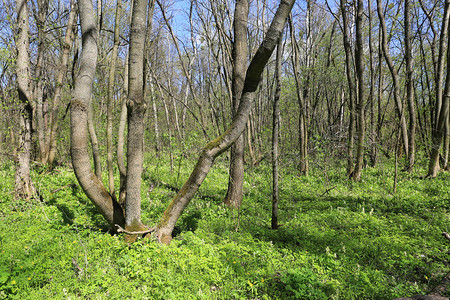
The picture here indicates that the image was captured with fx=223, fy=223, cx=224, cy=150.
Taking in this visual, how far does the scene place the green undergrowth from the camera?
9.57 feet

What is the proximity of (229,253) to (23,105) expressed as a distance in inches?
237

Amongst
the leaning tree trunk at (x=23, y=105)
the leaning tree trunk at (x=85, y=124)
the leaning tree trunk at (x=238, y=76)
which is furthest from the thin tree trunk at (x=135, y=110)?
the leaning tree trunk at (x=23, y=105)

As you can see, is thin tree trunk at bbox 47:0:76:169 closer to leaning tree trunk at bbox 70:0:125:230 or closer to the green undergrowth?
the green undergrowth

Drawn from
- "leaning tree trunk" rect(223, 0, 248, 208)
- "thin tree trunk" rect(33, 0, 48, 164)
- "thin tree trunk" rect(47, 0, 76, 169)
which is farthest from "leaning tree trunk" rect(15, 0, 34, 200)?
"leaning tree trunk" rect(223, 0, 248, 208)

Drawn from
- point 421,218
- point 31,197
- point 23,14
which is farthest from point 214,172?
point 23,14

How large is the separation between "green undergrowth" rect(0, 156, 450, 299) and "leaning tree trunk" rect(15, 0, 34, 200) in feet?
1.36

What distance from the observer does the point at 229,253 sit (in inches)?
147

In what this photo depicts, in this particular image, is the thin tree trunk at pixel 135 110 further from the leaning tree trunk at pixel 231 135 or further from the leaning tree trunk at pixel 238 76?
the leaning tree trunk at pixel 238 76

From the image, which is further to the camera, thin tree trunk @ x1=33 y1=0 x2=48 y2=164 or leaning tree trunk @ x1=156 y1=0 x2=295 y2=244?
thin tree trunk @ x1=33 y1=0 x2=48 y2=164

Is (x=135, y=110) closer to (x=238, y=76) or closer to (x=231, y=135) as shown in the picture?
(x=231, y=135)

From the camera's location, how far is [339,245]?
162 inches

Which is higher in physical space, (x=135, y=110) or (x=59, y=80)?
(x=59, y=80)

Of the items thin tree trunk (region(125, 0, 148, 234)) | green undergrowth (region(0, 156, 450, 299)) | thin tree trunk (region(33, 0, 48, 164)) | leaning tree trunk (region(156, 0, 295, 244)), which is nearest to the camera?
green undergrowth (region(0, 156, 450, 299))

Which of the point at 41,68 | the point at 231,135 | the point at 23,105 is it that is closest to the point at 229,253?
the point at 231,135
